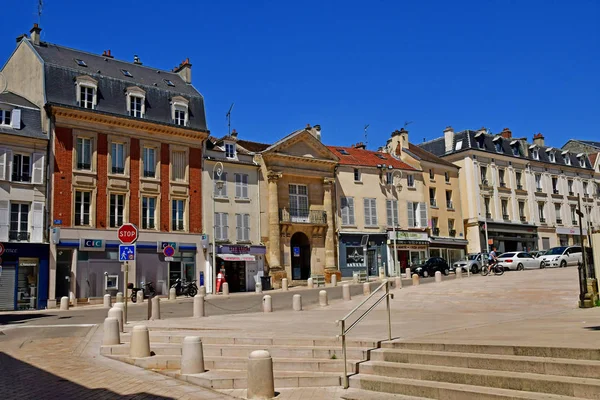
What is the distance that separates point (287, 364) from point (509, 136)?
161 feet

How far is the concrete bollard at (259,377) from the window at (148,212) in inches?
1013

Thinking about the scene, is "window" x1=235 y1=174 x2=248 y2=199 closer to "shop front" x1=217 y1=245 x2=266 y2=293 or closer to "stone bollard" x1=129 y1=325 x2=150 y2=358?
"shop front" x1=217 y1=245 x2=266 y2=293

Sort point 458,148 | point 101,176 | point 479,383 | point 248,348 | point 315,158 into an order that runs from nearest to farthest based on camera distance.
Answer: point 479,383, point 248,348, point 101,176, point 315,158, point 458,148

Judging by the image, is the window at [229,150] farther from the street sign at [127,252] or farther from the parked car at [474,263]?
the street sign at [127,252]

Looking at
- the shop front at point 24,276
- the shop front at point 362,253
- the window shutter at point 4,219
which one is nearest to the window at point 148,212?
the shop front at point 24,276

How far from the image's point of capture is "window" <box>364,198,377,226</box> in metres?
41.9

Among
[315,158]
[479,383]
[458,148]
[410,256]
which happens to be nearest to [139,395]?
[479,383]

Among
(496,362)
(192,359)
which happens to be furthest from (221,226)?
(496,362)

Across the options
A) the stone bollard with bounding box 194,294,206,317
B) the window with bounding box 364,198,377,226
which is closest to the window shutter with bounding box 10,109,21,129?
the stone bollard with bounding box 194,294,206,317

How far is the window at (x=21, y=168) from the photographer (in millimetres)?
27875

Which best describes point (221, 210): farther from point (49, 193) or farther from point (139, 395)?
point (139, 395)

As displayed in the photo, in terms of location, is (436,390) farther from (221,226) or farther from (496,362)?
(221,226)

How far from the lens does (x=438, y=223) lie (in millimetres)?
45781

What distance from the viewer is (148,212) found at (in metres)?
32.2
